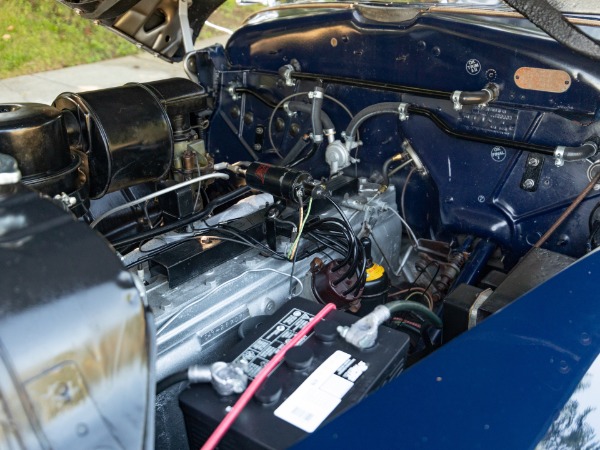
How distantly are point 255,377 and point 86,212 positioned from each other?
882 millimetres

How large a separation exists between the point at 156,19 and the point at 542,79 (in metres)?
1.61

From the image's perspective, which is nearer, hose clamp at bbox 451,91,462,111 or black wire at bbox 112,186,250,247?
black wire at bbox 112,186,250,247

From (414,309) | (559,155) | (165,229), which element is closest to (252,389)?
(414,309)

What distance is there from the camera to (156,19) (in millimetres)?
2576

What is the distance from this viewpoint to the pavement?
616cm

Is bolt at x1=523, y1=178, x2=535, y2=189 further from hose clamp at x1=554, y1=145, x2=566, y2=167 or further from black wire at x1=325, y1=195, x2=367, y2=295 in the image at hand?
black wire at x1=325, y1=195, x2=367, y2=295

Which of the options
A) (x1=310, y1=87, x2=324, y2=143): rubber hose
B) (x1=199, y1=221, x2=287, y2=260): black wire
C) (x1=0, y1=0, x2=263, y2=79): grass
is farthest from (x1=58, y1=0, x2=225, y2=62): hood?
(x1=0, y1=0, x2=263, y2=79): grass

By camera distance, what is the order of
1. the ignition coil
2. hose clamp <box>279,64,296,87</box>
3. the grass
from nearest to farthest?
the ignition coil < hose clamp <box>279,64,296,87</box> < the grass

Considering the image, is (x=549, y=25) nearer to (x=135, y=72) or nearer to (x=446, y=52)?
(x=446, y=52)

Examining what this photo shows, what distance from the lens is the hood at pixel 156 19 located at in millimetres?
2348

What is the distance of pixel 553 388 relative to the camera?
35.7 inches

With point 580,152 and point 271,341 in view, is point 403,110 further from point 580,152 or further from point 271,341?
point 271,341

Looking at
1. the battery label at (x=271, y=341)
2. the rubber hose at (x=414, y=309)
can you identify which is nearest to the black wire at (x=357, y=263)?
the rubber hose at (x=414, y=309)

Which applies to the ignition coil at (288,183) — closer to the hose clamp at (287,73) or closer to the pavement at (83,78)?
the hose clamp at (287,73)
